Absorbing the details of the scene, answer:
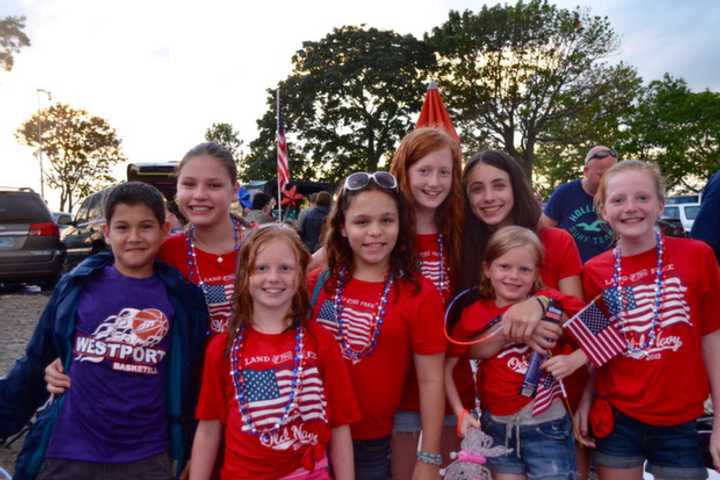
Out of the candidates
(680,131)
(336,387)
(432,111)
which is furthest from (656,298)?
(680,131)

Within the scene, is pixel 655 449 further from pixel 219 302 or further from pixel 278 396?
pixel 219 302

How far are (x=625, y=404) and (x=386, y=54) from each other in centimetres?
3150

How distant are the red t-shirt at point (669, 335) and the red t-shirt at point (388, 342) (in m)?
0.76

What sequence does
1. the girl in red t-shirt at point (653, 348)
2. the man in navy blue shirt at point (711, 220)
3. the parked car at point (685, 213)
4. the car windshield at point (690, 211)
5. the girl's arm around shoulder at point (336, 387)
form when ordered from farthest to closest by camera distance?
the car windshield at point (690, 211), the parked car at point (685, 213), the man in navy blue shirt at point (711, 220), the girl in red t-shirt at point (653, 348), the girl's arm around shoulder at point (336, 387)

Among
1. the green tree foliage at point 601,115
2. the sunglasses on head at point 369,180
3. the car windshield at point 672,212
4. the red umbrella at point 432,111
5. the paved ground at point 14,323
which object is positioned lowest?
the paved ground at point 14,323

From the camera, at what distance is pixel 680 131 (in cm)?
3962

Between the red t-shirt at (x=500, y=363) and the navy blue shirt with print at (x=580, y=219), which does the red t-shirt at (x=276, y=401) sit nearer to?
→ the red t-shirt at (x=500, y=363)

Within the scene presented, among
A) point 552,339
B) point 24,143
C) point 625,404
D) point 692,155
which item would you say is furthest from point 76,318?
point 24,143

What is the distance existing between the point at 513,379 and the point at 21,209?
11.0 meters

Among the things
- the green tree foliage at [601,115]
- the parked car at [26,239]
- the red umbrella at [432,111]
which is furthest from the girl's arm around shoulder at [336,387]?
the green tree foliage at [601,115]

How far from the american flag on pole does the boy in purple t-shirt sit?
60.5 inches

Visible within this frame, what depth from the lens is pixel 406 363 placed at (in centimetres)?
244

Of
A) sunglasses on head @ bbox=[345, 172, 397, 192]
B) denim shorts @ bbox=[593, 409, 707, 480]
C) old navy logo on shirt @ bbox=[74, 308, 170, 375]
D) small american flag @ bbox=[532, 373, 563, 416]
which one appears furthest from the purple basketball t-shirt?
denim shorts @ bbox=[593, 409, 707, 480]

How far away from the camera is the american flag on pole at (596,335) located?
232cm
